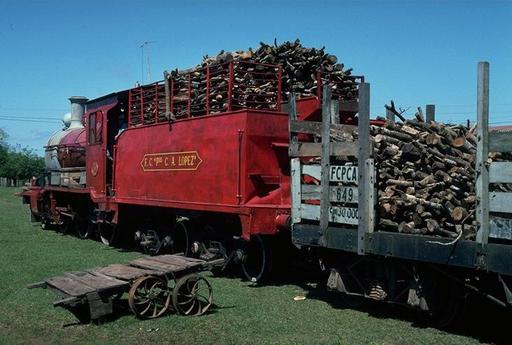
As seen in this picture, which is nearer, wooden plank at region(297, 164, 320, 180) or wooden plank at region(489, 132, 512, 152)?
wooden plank at region(489, 132, 512, 152)

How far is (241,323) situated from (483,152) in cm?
327

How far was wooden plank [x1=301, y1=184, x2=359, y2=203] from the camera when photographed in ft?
22.8

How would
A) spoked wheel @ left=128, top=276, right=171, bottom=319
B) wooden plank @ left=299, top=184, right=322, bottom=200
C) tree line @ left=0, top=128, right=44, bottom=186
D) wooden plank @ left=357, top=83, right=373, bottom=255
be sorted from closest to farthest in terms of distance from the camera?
1. wooden plank @ left=357, top=83, right=373, bottom=255
2. spoked wheel @ left=128, top=276, right=171, bottom=319
3. wooden plank @ left=299, top=184, right=322, bottom=200
4. tree line @ left=0, top=128, right=44, bottom=186

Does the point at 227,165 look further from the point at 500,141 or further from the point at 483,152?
the point at 500,141

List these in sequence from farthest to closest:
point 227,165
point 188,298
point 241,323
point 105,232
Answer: point 105,232
point 227,165
point 188,298
point 241,323

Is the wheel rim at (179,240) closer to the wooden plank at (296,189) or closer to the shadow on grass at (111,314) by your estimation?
the shadow on grass at (111,314)

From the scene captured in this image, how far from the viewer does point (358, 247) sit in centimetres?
682

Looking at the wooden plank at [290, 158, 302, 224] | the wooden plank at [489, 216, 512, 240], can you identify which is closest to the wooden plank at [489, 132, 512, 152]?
the wooden plank at [489, 216, 512, 240]

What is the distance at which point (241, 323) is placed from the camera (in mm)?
7000

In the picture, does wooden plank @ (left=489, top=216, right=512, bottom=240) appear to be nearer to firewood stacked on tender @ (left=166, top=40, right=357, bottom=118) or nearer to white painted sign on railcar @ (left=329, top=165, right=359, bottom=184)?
white painted sign on railcar @ (left=329, top=165, right=359, bottom=184)

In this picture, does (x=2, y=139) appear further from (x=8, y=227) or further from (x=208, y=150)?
(x=208, y=150)

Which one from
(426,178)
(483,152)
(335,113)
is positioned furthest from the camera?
(335,113)

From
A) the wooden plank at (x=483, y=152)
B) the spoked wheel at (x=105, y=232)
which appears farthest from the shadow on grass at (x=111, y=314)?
the spoked wheel at (x=105, y=232)

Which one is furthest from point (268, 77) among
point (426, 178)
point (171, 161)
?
point (426, 178)
